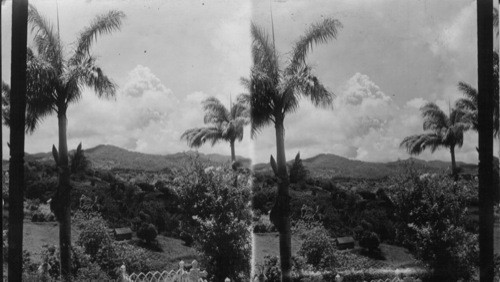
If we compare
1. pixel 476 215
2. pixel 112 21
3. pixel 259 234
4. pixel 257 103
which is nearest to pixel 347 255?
pixel 259 234

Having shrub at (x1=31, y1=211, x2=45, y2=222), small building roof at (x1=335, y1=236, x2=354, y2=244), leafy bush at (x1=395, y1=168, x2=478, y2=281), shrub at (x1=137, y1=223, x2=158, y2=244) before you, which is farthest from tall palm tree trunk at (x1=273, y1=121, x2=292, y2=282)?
shrub at (x1=31, y1=211, x2=45, y2=222)

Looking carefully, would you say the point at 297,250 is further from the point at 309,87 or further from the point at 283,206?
the point at 309,87

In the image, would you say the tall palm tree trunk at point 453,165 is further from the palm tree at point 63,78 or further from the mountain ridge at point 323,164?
the palm tree at point 63,78

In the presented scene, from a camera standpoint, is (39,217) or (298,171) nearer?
(39,217)

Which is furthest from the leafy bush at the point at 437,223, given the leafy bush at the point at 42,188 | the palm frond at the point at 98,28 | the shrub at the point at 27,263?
the shrub at the point at 27,263

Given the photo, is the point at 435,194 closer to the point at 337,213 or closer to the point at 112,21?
the point at 337,213

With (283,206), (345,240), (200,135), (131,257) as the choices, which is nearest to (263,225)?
(283,206)
